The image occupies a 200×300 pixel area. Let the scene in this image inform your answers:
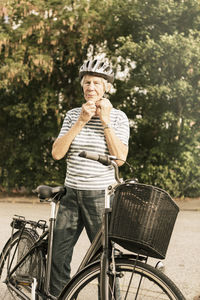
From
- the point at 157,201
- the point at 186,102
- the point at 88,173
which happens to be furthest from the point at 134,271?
the point at 186,102

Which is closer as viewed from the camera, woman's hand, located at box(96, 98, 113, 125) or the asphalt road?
woman's hand, located at box(96, 98, 113, 125)

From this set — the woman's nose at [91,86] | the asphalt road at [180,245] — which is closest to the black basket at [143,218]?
the woman's nose at [91,86]

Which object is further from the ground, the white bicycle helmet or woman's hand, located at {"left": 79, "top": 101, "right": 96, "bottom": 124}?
the white bicycle helmet

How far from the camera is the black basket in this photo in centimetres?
255

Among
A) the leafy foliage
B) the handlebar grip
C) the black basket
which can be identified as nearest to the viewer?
the black basket

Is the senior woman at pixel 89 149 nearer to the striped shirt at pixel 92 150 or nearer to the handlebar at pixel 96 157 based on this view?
the striped shirt at pixel 92 150

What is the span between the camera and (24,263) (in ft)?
12.3

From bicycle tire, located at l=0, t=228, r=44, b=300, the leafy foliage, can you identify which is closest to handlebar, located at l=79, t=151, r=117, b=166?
bicycle tire, located at l=0, t=228, r=44, b=300

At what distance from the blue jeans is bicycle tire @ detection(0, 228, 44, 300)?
123 millimetres

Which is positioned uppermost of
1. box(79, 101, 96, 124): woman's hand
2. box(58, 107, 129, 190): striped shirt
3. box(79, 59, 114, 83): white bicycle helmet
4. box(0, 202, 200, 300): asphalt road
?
box(79, 59, 114, 83): white bicycle helmet

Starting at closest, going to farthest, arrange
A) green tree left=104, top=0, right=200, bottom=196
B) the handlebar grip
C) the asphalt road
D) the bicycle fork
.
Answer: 1. the bicycle fork
2. the handlebar grip
3. the asphalt road
4. green tree left=104, top=0, right=200, bottom=196

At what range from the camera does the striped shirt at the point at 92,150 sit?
11.1 ft

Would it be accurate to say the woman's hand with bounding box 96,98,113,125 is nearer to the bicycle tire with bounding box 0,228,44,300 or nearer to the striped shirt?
the striped shirt

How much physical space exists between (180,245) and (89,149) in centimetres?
439
